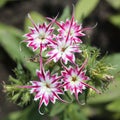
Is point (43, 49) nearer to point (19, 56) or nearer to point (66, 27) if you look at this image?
point (66, 27)

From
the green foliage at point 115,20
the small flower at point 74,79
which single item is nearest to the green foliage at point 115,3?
the green foliage at point 115,20

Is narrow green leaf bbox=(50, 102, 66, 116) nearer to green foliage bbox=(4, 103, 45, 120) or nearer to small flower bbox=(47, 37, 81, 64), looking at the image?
green foliage bbox=(4, 103, 45, 120)

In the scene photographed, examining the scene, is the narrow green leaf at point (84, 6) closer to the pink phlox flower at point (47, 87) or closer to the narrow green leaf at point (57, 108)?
the narrow green leaf at point (57, 108)

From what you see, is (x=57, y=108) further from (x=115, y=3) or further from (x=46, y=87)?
(x=115, y=3)

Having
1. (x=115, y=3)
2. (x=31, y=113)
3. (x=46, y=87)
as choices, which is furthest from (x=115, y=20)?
(x=46, y=87)

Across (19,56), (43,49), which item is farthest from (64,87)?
(19,56)

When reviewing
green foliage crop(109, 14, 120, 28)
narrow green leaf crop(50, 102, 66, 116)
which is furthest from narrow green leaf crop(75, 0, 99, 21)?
narrow green leaf crop(50, 102, 66, 116)
